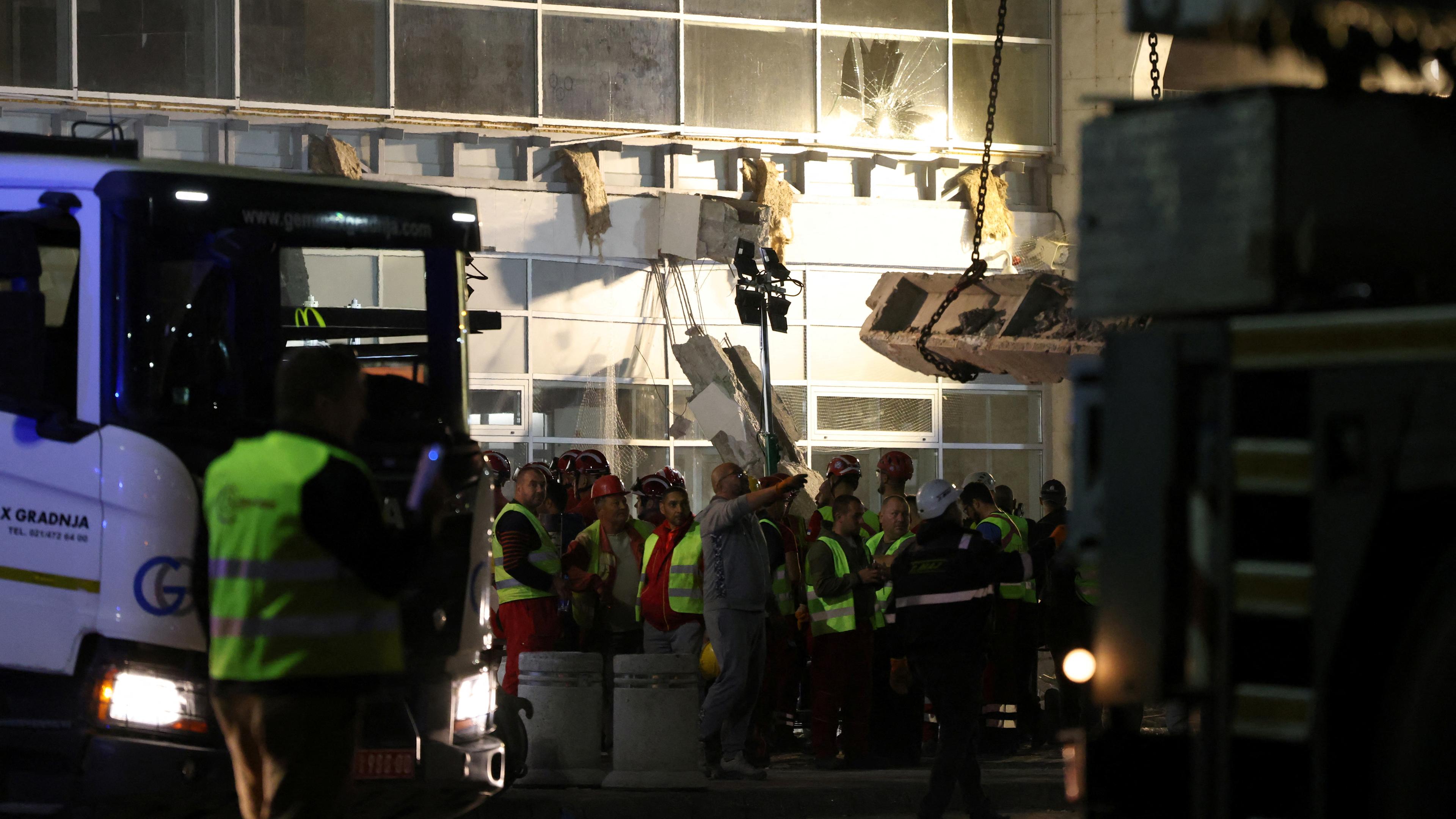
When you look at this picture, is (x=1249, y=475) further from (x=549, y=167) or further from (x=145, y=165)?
(x=549, y=167)

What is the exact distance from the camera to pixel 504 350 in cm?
2494

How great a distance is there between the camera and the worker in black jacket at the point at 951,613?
1018 cm

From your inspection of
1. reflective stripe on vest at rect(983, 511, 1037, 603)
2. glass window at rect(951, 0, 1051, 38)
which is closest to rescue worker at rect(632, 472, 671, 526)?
reflective stripe on vest at rect(983, 511, 1037, 603)

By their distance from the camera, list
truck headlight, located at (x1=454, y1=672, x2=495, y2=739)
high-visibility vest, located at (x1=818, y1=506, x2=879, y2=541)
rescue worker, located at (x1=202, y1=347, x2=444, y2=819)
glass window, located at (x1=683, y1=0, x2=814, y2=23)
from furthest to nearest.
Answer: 1. glass window, located at (x1=683, y1=0, x2=814, y2=23)
2. high-visibility vest, located at (x1=818, y1=506, x2=879, y2=541)
3. truck headlight, located at (x1=454, y1=672, x2=495, y2=739)
4. rescue worker, located at (x1=202, y1=347, x2=444, y2=819)

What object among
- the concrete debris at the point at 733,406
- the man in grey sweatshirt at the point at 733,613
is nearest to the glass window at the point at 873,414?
the concrete debris at the point at 733,406

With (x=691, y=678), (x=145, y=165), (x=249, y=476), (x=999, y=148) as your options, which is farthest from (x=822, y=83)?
(x=249, y=476)

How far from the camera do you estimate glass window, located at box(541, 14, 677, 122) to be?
2550 cm

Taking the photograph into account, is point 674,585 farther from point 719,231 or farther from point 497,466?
point 719,231

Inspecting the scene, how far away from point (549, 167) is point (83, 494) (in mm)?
18476

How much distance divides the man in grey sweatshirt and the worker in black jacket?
199 centimetres

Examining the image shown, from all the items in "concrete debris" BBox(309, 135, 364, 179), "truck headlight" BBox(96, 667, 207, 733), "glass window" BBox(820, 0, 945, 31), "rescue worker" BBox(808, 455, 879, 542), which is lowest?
"truck headlight" BBox(96, 667, 207, 733)

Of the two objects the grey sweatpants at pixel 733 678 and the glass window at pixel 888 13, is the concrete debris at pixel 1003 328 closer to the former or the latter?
the grey sweatpants at pixel 733 678

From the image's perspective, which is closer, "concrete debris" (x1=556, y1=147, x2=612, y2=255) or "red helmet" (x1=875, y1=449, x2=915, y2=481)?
"red helmet" (x1=875, y1=449, x2=915, y2=481)

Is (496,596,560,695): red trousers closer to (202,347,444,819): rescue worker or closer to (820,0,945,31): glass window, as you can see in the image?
(202,347,444,819): rescue worker
